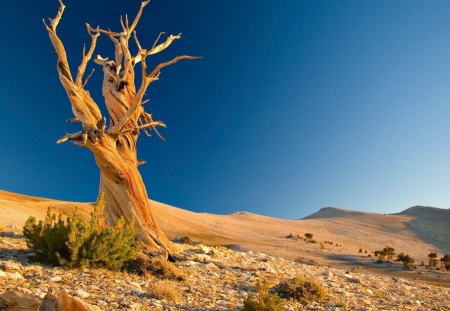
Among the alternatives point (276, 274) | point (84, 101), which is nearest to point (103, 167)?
point (84, 101)

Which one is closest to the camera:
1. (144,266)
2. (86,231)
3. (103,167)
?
(86,231)

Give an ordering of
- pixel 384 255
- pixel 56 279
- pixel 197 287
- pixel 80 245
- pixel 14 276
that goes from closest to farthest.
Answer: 1. pixel 14 276
2. pixel 56 279
3. pixel 80 245
4. pixel 197 287
5. pixel 384 255

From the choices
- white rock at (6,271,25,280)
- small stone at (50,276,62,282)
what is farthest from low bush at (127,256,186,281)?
white rock at (6,271,25,280)

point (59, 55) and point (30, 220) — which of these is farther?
point (59, 55)

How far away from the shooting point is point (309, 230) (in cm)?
5878

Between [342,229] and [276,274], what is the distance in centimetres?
5628

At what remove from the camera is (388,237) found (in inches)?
2432

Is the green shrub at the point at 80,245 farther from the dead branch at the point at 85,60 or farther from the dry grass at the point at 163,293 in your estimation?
the dead branch at the point at 85,60

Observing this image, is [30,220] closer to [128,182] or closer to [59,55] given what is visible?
[128,182]

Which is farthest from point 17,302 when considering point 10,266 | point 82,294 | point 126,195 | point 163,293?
point 126,195

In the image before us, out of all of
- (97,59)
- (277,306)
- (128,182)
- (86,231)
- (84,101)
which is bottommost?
(277,306)

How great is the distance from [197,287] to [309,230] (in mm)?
52528

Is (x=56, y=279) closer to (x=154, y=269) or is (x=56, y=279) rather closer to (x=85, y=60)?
(x=154, y=269)

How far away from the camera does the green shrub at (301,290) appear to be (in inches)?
355
